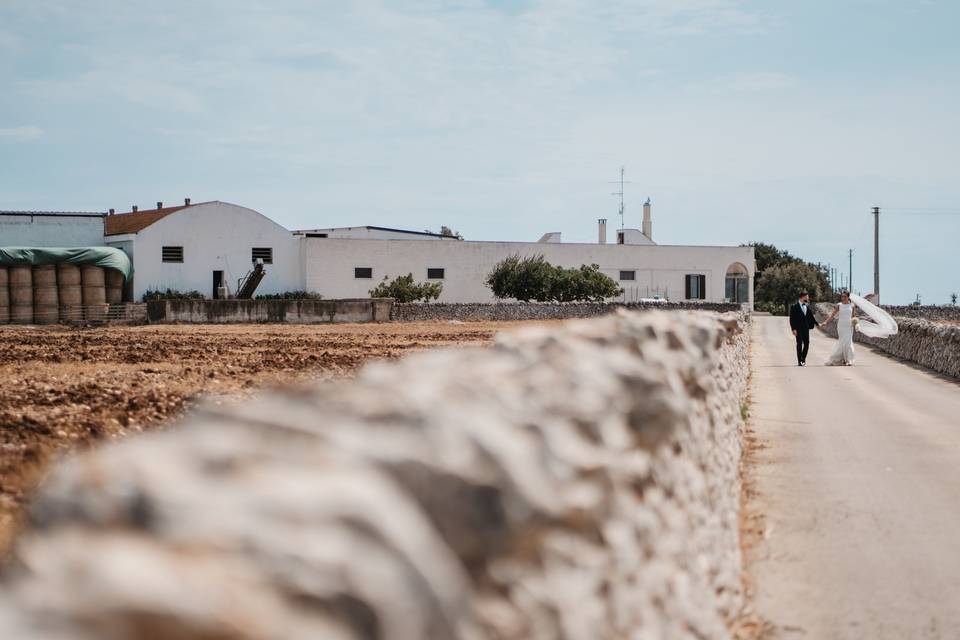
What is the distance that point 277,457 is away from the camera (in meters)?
1.87

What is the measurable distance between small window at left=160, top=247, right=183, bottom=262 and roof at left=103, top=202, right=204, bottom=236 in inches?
61.5

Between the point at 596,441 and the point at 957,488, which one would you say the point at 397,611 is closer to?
the point at 596,441

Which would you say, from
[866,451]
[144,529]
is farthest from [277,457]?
[866,451]

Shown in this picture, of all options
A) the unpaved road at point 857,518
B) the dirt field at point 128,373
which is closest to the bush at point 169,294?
the dirt field at point 128,373

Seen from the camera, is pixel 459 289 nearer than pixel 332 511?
No

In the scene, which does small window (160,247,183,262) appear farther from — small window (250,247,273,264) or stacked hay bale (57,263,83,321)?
stacked hay bale (57,263,83,321)

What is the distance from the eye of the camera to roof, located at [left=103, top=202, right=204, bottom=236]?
174 ft

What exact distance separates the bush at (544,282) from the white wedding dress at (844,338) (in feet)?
125

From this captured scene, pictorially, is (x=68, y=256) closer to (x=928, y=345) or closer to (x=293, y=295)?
(x=293, y=295)

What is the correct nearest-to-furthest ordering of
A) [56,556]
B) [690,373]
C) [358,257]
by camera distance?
[56,556] < [690,373] < [358,257]

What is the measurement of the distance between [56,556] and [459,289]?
62151 millimetres

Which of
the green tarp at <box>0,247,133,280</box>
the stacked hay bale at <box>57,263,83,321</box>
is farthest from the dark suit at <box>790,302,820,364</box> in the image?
the green tarp at <box>0,247,133,280</box>

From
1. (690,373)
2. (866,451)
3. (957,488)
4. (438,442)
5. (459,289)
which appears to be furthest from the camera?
(459,289)

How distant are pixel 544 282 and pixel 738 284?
61.3 feet
